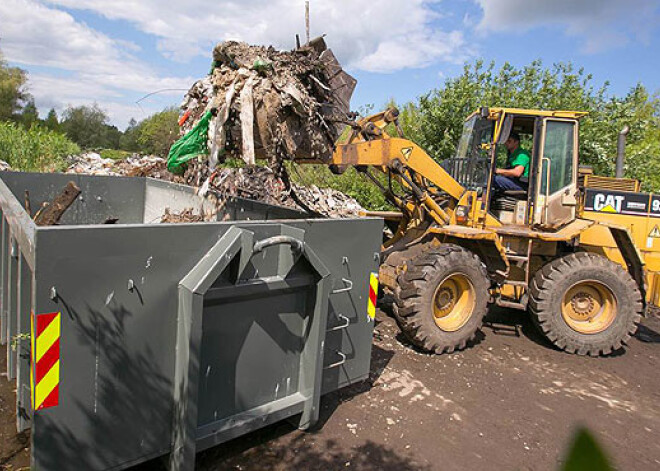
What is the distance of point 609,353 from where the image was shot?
6.07 m

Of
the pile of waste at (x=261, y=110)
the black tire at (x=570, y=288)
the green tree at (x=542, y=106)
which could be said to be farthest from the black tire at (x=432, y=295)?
the green tree at (x=542, y=106)

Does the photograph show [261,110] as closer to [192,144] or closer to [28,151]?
[192,144]

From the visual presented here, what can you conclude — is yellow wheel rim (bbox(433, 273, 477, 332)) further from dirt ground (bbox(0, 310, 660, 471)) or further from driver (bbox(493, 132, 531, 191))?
driver (bbox(493, 132, 531, 191))

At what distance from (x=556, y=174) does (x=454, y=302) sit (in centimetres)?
209

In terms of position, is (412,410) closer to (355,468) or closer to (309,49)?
(355,468)

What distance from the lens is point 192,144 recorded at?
4.17 metres

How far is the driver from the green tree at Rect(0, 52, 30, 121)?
46.4 m

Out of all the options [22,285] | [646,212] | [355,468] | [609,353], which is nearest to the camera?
[22,285]

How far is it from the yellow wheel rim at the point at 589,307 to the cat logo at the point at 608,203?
1.23 m

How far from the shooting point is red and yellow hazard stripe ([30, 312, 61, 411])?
7.47 feet

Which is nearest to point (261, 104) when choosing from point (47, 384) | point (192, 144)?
point (192, 144)

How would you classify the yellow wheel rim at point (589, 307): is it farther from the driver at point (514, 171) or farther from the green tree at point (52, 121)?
the green tree at point (52, 121)

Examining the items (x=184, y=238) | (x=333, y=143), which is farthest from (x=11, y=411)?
(x=333, y=143)

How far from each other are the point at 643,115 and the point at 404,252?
1376 centimetres
